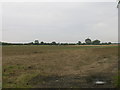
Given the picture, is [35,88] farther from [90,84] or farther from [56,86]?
[90,84]

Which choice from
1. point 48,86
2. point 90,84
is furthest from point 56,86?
point 90,84

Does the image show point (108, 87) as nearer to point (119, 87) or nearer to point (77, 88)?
point (119, 87)

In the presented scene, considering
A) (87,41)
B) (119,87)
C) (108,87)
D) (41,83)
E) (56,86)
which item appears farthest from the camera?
(87,41)

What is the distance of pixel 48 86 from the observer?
6.29 metres

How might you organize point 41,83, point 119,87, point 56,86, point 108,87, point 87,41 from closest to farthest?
point 119,87
point 108,87
point 56,86
point 41,83
point 87,41

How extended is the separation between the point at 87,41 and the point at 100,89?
8870 cm

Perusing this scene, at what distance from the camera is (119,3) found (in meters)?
6.03

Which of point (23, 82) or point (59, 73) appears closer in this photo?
point (23, 82)

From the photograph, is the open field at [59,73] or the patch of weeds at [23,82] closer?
the patch of weeds at [23,82]

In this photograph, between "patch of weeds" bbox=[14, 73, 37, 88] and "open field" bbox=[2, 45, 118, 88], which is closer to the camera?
"patch of weeds" bbox=[14, 73, 37, 88]

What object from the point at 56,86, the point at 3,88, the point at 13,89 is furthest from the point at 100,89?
the point at 3,88

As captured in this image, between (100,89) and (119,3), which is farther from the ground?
(119,3)

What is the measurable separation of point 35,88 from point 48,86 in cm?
58

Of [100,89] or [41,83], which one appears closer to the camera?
[100,89]
